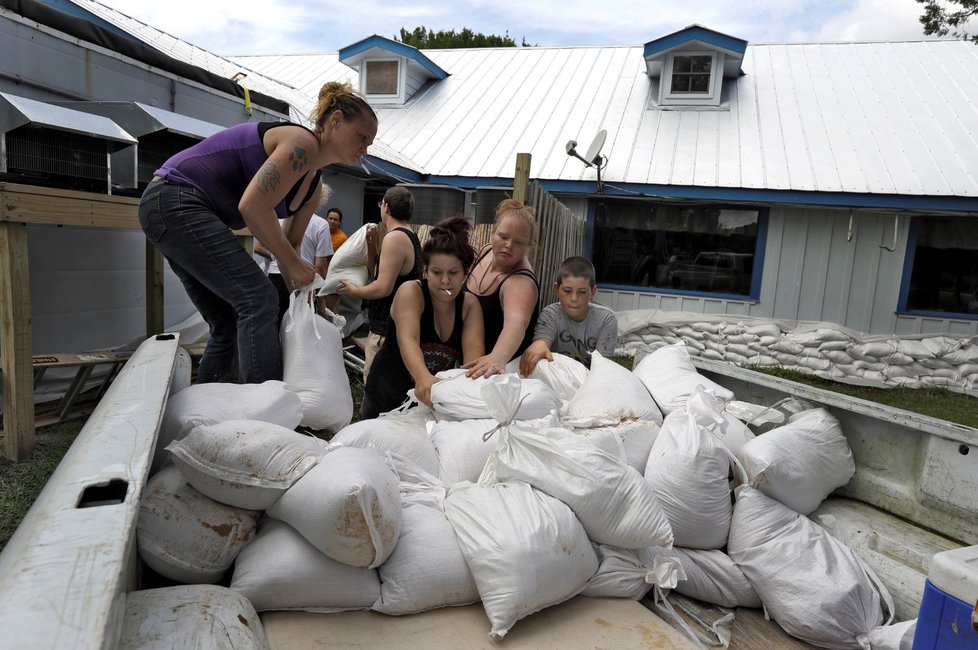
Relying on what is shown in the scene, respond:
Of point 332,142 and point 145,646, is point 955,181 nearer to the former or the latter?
point 332,142

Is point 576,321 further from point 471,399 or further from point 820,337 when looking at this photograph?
point 820,337

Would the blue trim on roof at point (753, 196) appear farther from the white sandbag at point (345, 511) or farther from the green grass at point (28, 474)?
the white sandbag at point (345, 511)

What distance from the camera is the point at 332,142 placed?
87.0 inches

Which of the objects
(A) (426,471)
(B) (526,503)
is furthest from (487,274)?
(B) (526,503)

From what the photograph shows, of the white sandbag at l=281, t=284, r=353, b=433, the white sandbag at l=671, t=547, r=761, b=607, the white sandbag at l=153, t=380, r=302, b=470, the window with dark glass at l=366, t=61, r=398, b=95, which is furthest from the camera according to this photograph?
the window with dark glass at l=366, t=61, r=398, b=95

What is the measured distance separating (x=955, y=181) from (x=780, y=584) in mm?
6978

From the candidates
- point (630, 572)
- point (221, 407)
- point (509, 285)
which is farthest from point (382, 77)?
point (630, 572)

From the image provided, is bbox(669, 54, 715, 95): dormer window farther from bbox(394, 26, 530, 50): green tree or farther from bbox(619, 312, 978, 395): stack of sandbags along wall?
bbox(394, 26, 530, 50): green tree

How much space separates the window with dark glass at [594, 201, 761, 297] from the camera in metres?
7.66

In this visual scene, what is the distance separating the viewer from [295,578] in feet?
4.30

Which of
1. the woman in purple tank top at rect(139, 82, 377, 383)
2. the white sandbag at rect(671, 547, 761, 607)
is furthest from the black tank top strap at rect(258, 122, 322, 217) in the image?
the white sandbag at rect(671, 547, 761, 607)

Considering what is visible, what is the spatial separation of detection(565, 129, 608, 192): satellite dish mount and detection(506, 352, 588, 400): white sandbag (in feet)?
15.4

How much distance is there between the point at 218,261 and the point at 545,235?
271 cm

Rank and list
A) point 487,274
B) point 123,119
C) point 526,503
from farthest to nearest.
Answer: point 123,119
point 487,274
point 526,503
